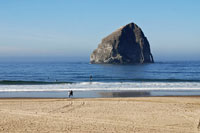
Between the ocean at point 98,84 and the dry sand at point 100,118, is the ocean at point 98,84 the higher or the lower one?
the lower one

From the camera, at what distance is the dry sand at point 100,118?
11820mm

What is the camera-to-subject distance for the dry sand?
38.8 ft

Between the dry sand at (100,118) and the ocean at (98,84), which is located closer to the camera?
the dry sand at (100,118)

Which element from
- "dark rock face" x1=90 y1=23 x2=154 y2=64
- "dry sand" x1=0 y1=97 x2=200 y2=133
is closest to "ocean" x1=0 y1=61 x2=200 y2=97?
"dry sand" x1=0 y1=97 x2=200 y2=133

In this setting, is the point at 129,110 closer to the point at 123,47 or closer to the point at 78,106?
the point at 78,106

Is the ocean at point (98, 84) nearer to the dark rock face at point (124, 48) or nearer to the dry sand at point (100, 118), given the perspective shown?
the dry sand at point (100, 118)

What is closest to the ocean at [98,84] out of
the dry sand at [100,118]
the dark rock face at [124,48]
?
the dry sand at [100,118]

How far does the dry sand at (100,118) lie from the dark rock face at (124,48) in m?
104

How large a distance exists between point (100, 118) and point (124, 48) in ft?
365

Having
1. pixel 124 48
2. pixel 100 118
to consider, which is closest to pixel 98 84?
pixel 100 118

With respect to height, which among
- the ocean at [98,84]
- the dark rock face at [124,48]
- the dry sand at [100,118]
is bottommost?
the ocean at [98,84]

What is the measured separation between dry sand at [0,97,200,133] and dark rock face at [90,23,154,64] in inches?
4079

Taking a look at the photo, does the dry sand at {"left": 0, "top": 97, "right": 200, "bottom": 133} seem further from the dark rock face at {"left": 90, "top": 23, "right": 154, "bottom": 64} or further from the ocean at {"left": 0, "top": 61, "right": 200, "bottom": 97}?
the dark rock face at {"left": 90, "top": 23, "right": 154, "bottom": 64}

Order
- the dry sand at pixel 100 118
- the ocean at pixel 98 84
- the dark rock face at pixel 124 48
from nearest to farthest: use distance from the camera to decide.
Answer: the dry sand at pixel 100 118, the ocean at pixel 98 84, the dark rock face at pixel 124 48
